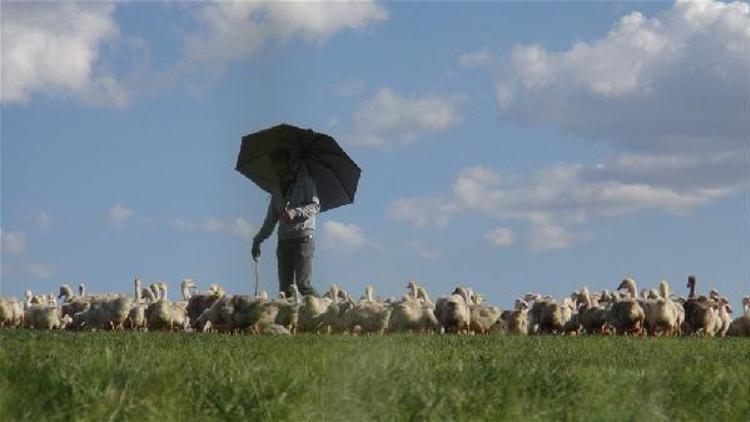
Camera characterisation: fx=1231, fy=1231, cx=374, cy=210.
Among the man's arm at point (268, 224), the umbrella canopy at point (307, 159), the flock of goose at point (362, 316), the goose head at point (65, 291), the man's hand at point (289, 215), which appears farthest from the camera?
the goose head at point (65, 291)

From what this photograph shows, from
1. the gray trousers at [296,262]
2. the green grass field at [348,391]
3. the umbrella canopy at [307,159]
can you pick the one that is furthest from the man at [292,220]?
the green grass field at [348,391]

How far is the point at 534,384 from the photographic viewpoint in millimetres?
8195

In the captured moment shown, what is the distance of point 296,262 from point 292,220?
3.35 ft

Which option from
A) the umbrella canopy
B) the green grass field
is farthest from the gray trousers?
the green grass field

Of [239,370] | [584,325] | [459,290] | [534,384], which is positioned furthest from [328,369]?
[459,290]

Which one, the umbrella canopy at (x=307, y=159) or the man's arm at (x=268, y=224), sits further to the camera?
the man's arm at (x=268, y=224)

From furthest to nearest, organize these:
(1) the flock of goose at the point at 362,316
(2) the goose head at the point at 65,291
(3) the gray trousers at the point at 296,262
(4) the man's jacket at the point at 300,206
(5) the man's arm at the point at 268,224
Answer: (2) the goose head at the point at 65,291 → (5) the man's arm at the point at 268,224 → (3) the gray trousers at the point at 296,262 → (4) the man's jacket at the point at 300,206 → (1) the flock of goose at the point at 362,316

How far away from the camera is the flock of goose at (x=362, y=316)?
21.7m

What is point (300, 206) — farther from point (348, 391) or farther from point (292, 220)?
point (348, 391)

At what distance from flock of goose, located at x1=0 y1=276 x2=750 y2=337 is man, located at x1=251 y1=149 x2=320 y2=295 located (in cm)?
72

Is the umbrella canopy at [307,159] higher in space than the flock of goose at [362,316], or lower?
higher

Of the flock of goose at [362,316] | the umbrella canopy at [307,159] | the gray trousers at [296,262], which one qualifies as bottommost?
the flock of goose at [362,316]

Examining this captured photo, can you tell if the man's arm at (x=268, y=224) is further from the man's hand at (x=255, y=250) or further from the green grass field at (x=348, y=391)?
the green grass field at (x=348, y=391)

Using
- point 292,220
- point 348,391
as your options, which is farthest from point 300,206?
point 348,391
